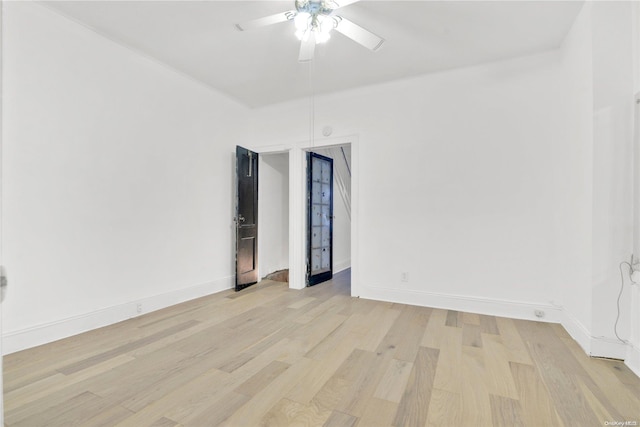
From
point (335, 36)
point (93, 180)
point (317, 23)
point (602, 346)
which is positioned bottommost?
point (602, 346)

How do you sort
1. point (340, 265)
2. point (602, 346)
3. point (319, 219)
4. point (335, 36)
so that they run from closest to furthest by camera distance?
point (602, 346) < point (335, 36) < point (319, 219) < point (340, 265)

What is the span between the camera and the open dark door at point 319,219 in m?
4.78

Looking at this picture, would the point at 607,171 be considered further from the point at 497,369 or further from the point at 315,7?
the point at 315,7

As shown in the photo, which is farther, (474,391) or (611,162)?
(611,162)

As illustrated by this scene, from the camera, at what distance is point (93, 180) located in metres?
3.06

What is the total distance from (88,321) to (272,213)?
3.03 meters

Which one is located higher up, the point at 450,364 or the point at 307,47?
the point at 307,47

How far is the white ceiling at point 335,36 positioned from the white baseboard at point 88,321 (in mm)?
2677

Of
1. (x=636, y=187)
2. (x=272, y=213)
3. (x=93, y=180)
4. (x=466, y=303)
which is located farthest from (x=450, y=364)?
(x=272, y=213)

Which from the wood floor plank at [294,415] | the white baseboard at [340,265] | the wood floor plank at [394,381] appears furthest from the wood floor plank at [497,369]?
the white baseboard at [340,265]

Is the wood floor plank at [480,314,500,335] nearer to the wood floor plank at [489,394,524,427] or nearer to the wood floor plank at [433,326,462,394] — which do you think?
the wood floor plank at [433,326,462,394]

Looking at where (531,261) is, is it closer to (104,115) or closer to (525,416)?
(525,416)

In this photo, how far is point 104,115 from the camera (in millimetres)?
3145

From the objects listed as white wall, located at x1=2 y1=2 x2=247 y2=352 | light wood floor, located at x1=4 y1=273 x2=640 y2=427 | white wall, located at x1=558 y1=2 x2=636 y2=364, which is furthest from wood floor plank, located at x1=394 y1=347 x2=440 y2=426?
white wall, located at x1=2 y1=2 x2=247 y2=352
